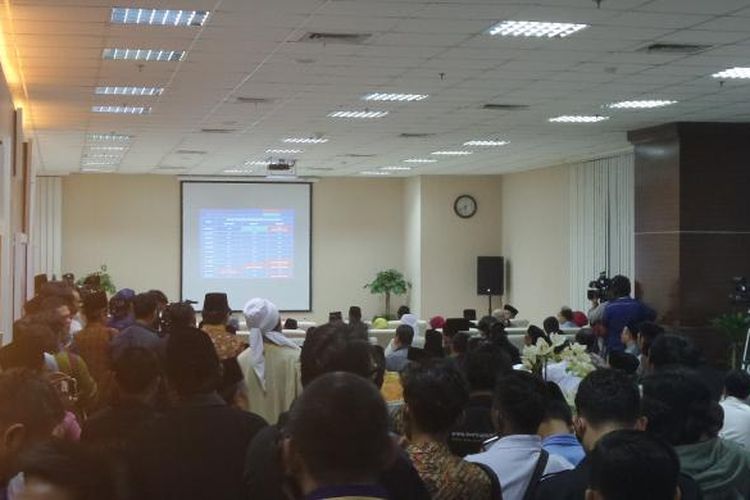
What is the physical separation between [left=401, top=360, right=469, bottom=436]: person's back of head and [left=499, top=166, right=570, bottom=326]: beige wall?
666 inches

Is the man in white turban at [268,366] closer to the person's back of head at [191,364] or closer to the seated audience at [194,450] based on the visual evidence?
the person's back of head at [191,364]

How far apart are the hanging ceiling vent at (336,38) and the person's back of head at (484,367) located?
14.0 ft

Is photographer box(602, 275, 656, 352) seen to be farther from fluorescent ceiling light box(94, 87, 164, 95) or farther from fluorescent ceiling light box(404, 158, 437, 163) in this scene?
fluorescent ceiling light box(404, 158, 437, 163)

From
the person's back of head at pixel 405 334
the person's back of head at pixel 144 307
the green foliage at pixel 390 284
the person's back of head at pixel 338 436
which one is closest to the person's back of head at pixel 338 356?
the person's back of head at pixel 338 436

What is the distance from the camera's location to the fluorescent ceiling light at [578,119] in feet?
42.8

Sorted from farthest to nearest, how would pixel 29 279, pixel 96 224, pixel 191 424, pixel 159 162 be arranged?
1. pixel 96 224
2. pixel 159 162
3. pixel 29 279
4. pixel 191 424

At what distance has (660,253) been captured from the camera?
13719 mm

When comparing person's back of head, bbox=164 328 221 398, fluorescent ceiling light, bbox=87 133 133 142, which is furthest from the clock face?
person's back of head, bbox=164 328 221 398

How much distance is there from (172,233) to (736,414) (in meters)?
19.6

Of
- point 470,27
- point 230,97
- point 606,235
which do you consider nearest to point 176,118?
point 230,97

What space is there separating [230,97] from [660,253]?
6.11 metres

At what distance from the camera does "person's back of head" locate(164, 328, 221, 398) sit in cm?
315

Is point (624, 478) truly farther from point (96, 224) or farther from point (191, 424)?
point (96, 224)

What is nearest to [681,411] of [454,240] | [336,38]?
[336,38]
